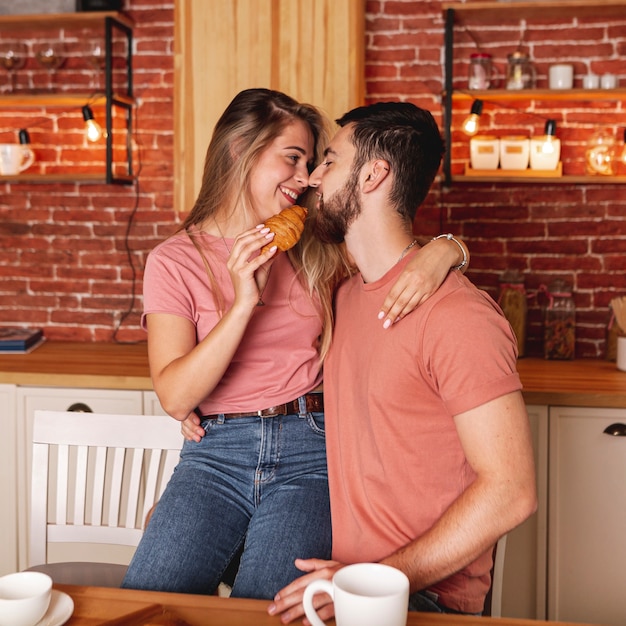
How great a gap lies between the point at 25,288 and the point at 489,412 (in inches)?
109

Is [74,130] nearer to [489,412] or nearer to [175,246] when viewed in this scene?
[175,246]

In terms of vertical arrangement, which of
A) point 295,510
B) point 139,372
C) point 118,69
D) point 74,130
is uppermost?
point 118,69

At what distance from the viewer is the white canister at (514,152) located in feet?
10.1

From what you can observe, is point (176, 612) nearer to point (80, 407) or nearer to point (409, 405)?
point (409, 405)

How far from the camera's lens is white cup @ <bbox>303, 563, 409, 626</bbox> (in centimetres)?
92

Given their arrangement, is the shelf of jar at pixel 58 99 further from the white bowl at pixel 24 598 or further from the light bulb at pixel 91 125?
the white bowl at pixel 24 598

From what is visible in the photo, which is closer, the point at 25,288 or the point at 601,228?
the point at 601,228

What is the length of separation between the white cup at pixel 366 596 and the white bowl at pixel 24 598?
1.22 feet

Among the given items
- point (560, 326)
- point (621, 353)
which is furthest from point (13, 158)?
point (621, 353)

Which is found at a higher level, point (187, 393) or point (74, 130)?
point (74, 130)

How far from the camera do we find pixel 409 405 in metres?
1.54

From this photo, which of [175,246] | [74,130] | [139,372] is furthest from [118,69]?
[175,246]

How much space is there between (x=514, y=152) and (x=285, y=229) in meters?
→ 1.62

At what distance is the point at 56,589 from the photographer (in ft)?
3.88
